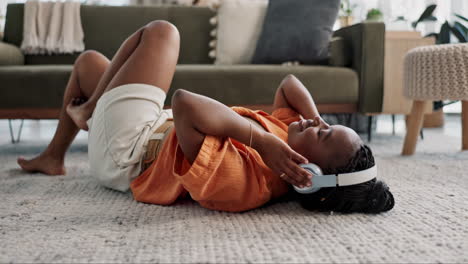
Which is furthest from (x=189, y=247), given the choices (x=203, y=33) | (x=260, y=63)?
(x=203, y=33)

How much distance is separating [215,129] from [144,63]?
0.45 metres

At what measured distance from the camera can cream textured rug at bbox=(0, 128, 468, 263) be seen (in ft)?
2.50

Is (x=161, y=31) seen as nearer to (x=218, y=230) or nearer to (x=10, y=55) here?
(x=218, y=230)

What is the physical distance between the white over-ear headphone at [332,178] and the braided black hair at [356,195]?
2 cm

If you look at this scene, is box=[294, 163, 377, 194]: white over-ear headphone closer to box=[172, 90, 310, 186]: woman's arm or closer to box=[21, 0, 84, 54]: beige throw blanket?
box=[172, 90, 310, 186]: woman's arm

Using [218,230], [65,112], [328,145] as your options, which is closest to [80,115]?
[65,112]

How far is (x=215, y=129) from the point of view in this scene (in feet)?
3.18

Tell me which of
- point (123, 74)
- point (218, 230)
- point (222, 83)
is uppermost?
point (123, 74)

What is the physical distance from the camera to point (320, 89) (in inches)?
85.8

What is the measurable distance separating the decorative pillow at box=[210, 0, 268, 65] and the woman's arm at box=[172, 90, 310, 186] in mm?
1656

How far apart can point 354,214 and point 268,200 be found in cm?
21

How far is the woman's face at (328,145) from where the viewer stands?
0.96 meters

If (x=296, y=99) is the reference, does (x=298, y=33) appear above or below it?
above

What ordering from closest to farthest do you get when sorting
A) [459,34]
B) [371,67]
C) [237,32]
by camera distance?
1. [371,67]
2. [237,32]
3. [459,34]
